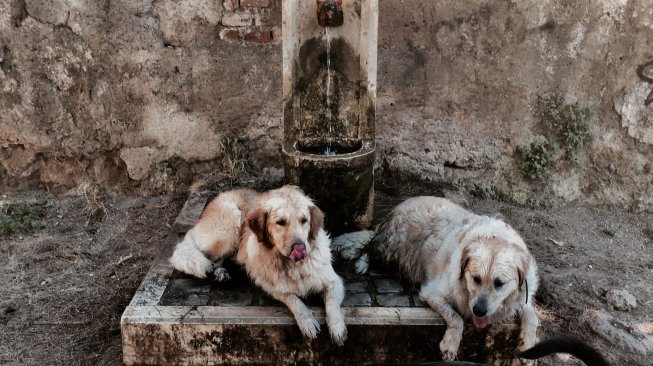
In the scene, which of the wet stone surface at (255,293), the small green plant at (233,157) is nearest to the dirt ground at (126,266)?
the small green plant at (233,157)

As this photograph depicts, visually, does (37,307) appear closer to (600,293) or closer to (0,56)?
(0,56)

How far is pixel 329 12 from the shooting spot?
4.93 meters

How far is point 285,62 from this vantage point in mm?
5133

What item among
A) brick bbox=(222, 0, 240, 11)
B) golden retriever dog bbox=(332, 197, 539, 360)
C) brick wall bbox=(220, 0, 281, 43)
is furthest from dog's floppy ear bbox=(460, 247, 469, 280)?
brick bbox=(222, 0, 240, 11)

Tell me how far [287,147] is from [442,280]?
1.82 meters

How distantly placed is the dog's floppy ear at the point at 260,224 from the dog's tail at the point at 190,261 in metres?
0.60

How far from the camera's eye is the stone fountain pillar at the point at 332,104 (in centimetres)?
488

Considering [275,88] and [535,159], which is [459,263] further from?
[275,88]

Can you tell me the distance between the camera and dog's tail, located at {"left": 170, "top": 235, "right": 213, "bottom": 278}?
438 cm

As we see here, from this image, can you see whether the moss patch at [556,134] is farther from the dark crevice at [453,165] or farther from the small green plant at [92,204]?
the small green plant at [92,204]

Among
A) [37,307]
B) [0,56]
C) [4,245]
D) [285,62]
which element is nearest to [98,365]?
[37,307]

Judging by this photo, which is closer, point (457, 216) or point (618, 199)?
point (457, 216)

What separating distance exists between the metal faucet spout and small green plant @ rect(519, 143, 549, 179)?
105 inches

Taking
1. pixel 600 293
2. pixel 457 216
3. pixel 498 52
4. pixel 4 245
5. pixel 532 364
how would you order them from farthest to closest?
pixel 498 52
pixel 4 245
pixel 600 293
pixel 457 216
pixel 532 364
